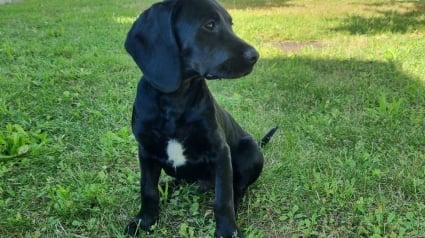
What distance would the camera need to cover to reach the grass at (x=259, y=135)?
2.65 meters

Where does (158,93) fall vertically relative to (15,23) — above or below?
above

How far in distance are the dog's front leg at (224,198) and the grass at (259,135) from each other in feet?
0.51

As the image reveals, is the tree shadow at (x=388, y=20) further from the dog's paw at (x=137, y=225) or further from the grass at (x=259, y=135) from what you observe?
the dog's paw at (x=137, y=225)

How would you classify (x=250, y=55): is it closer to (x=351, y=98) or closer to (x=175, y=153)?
(x=175, y=153)

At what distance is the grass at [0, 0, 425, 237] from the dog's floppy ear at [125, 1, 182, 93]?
0.81 metres

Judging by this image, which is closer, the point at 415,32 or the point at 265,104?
the point at 265,104

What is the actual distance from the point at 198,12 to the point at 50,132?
2.07 m

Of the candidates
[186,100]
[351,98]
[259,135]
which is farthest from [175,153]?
[351,98]

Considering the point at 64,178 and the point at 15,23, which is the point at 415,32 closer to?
the point at 64,178

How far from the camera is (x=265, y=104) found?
4473 millimetres

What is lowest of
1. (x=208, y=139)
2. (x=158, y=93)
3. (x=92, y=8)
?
(x=92, y=8)

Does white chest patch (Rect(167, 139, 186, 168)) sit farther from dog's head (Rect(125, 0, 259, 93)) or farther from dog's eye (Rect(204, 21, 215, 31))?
dog's eye (Rect(204, 21, 215, 31))

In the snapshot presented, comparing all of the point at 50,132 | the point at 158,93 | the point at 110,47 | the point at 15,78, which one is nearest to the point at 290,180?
the point at 158,93

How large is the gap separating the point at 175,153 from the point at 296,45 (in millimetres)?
5038
